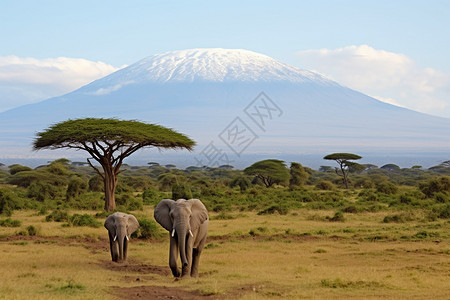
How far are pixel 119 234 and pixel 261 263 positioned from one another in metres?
4.10

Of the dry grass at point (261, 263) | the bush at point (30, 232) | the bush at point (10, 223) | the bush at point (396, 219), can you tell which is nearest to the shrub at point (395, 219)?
the bush at point (396, 219)

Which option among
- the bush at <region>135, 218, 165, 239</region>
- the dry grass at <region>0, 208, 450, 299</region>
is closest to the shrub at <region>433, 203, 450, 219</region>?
the dry grass at <region>0, 208, 450, 299</region>

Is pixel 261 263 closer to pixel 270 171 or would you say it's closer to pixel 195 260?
pixel 195 260

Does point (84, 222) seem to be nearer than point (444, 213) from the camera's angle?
Yes

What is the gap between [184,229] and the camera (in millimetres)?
13430

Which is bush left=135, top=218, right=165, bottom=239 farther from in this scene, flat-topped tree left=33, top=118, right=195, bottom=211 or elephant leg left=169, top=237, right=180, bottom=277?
flat-topped tree left=33, top=118, right=195, bottom=211

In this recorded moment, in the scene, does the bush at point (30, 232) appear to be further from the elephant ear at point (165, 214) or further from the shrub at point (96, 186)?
the shrub at point (96, 186)

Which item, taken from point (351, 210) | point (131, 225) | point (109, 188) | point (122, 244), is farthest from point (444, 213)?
point (122, 244)

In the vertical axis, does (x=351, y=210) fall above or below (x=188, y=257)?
below

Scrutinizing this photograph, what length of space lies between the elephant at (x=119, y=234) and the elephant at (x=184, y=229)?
278 cm

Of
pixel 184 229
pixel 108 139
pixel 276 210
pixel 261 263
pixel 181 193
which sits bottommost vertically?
pixel 261 263

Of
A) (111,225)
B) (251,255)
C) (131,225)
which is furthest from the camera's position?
(251,255)

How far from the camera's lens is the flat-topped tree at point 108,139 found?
31.0 metres

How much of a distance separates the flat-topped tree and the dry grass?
5817 millimetres
